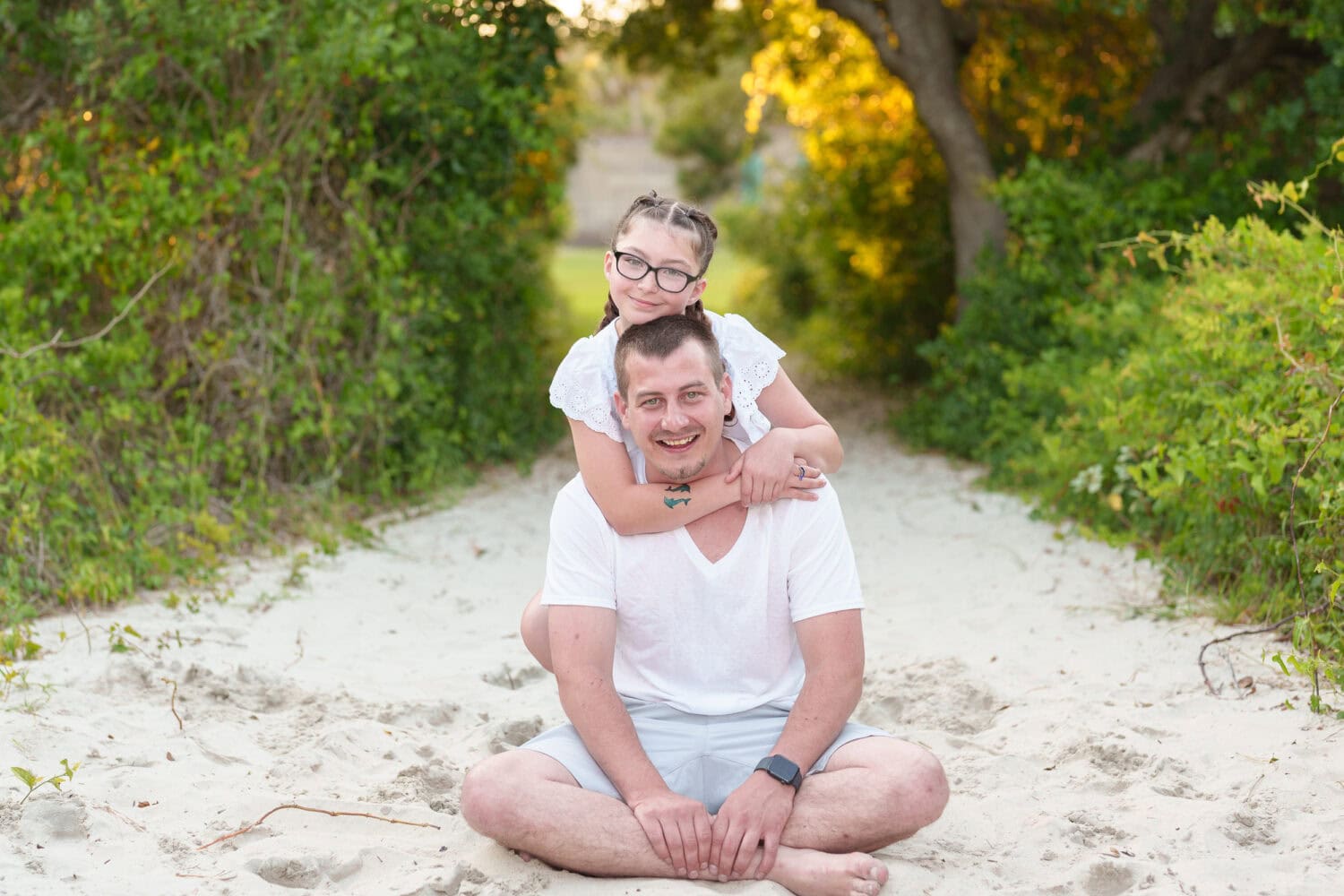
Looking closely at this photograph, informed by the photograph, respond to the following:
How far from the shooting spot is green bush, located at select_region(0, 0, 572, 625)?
5.59 metres

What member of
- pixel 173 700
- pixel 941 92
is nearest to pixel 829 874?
pixel 173 700

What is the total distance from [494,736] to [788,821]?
1231 millimetres

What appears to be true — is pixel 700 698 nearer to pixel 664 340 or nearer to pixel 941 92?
pixel 664 340

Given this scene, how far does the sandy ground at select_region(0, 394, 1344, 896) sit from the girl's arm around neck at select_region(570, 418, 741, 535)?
2.59ft

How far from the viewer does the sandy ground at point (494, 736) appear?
115 inches

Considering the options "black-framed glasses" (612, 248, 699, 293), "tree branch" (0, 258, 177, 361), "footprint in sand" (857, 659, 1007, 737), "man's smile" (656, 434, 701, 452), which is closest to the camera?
"man's smile" (656, 434, 701, 452)

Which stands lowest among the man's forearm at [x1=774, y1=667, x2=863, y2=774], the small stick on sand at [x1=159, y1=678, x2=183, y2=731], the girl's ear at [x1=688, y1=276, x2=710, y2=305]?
the small stick on sand at [x1=159, y1=678, x2=183, y2=731]

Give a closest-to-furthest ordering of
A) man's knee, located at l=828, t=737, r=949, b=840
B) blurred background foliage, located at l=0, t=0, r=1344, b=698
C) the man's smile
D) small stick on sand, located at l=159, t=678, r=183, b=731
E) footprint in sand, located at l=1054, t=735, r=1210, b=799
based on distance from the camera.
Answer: man's knee, located at l=828, t=737, r=949, b=840
the man's smile
footprint in sand, located at l=1054, t=735, r=1210, b=799
small stick on sand, located at l=159, t=678, r=183, b=731
blurred background foliage, located at l=0, t=0, r=1344, b=698

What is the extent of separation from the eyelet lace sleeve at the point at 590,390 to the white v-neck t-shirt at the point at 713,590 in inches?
7.2

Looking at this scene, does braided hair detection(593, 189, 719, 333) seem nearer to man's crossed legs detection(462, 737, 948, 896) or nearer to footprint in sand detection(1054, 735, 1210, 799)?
man's crossed legs detection(462, 737, 948, 896)

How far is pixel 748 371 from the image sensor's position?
3.19 meters

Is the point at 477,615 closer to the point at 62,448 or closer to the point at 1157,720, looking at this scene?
the point at 62,448

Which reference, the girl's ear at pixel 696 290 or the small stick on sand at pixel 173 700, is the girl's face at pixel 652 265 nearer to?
the girl's ear at pixel 696 290

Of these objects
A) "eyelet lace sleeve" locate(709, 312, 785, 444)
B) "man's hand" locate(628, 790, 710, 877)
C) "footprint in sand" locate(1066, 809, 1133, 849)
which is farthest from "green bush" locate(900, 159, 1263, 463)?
"man's hand" locate(628, 790, 710, 877)
